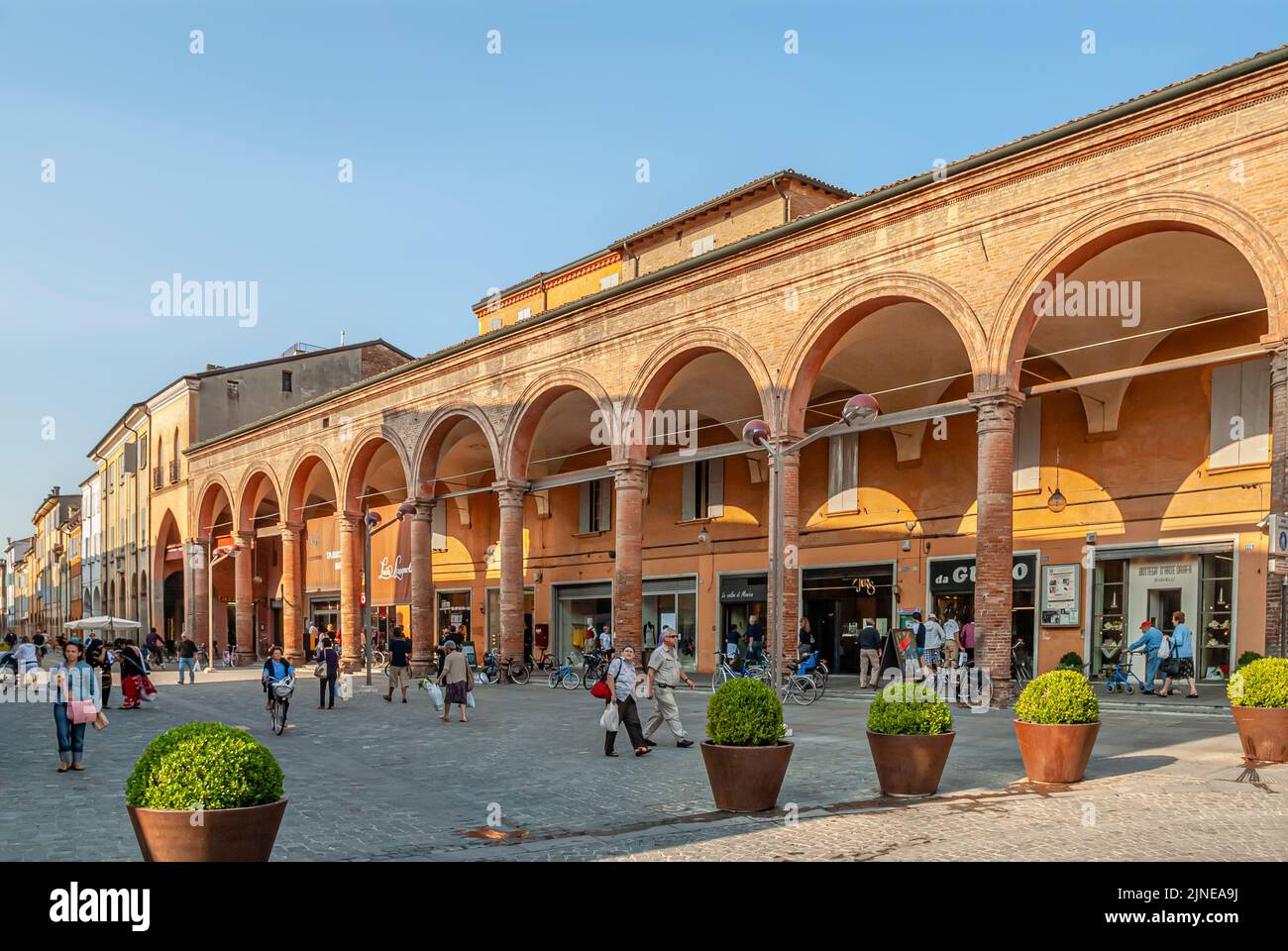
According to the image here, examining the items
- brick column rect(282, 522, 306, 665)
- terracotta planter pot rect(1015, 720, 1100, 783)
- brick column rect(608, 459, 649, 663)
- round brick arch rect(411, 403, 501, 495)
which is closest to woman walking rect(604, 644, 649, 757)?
terracotta planter pot rect(1015, 720, 1100, 783)

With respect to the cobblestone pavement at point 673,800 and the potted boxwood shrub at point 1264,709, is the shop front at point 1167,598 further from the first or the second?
the potted boxwood shrub at point 1264,709

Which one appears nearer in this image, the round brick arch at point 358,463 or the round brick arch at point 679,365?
the round brick arch at point 679,365

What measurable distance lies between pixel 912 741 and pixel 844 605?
16173 millimetres

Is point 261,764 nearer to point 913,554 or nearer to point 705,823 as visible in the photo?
point 705,823

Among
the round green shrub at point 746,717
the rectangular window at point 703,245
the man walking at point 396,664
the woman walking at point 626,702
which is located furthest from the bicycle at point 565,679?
the round green shrub at point 746,717

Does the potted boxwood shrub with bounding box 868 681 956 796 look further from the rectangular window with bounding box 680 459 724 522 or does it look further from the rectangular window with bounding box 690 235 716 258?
the rectangular window with bounding box 690 235 716 258

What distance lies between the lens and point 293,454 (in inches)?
1394

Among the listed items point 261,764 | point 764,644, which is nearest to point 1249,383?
point 764,644

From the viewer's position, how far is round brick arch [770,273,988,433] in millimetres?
16984

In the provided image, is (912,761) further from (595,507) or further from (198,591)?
(198,591)

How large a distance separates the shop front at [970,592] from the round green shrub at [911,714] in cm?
1205

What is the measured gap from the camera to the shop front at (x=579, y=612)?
31406 mm

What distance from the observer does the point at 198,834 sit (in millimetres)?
5461

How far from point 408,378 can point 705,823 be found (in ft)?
77.2
